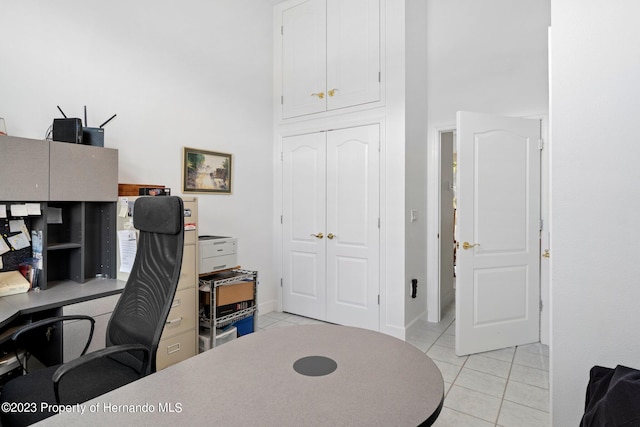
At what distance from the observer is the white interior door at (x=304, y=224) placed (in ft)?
13.0

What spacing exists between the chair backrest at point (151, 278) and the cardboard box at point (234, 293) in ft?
3.69

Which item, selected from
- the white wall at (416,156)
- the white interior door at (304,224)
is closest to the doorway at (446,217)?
the white wall at (416,156)

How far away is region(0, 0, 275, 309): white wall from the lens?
237 cm

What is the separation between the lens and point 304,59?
13.3 feet

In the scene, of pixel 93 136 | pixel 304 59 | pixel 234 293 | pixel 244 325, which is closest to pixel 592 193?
pixel 234 293

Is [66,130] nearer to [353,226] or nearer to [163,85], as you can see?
[163,85]

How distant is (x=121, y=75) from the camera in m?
2.84

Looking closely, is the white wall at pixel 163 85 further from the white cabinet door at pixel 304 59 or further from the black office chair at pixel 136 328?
the black office chair at pixel 136 328

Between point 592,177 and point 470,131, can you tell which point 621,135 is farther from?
point 470,131

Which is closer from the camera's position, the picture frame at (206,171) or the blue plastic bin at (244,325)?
the blue plastic bin at (244,325)

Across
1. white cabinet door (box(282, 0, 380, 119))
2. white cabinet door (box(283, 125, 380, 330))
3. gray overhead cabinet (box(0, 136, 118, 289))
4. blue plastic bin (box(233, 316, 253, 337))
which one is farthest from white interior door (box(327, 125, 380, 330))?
gray overhead cabinet (box(0, 136, 118, 289))

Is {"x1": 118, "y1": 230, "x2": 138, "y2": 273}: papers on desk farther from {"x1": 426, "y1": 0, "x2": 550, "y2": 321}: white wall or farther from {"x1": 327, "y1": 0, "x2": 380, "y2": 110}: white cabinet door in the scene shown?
{"x1": 426, "y1": 0, "x2": 550, "y2": 321}: white wall

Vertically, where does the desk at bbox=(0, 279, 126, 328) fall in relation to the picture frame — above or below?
below

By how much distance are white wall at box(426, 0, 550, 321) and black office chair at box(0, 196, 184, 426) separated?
315 cm
